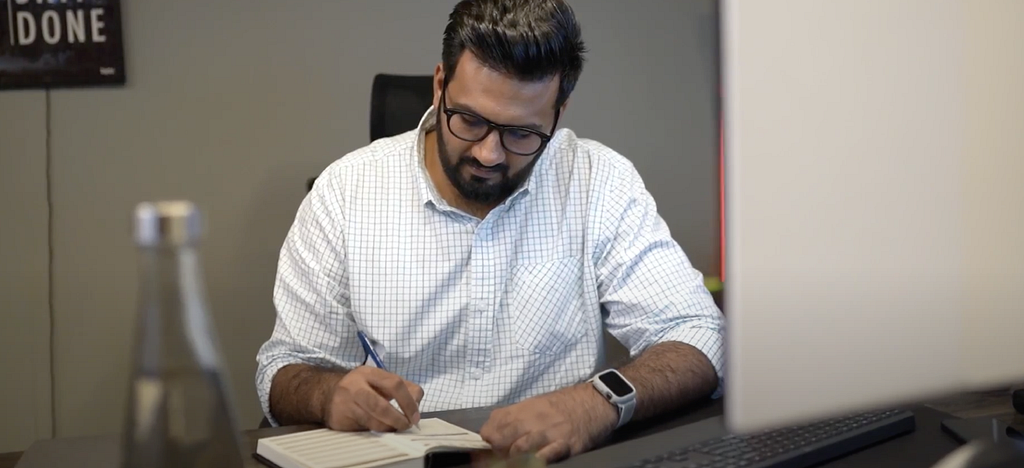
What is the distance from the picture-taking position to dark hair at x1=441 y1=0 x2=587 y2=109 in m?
1.44

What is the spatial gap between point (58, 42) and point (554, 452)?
195 cm

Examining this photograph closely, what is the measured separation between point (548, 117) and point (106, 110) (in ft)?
4.70

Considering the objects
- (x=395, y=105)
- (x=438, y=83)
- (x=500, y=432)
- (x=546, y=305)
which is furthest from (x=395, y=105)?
(x=500, y=432)

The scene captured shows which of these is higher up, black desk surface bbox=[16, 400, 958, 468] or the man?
the man

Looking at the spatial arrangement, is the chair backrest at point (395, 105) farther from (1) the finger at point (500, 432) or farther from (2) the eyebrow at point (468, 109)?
(1) the finger at point (500, 432)

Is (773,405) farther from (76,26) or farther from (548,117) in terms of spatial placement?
(76,26)

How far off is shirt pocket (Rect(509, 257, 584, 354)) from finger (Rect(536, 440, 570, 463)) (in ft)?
1.83

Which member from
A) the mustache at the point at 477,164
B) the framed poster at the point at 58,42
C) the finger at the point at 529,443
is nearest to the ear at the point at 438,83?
the mustache at the point at 477,164

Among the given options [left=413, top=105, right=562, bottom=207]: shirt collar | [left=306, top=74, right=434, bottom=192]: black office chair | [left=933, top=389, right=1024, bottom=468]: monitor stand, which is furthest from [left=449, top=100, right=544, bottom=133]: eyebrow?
[left=933, top=389, right=1024, bottom=468]: monitor stand

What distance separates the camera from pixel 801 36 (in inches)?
21.9

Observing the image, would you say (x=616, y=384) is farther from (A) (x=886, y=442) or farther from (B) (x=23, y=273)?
(B) (x=23, y=273)

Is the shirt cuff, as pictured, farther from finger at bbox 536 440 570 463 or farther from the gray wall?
the gray wall

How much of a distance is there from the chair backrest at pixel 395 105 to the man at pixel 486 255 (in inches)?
7.3

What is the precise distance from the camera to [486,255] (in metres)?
1.56
